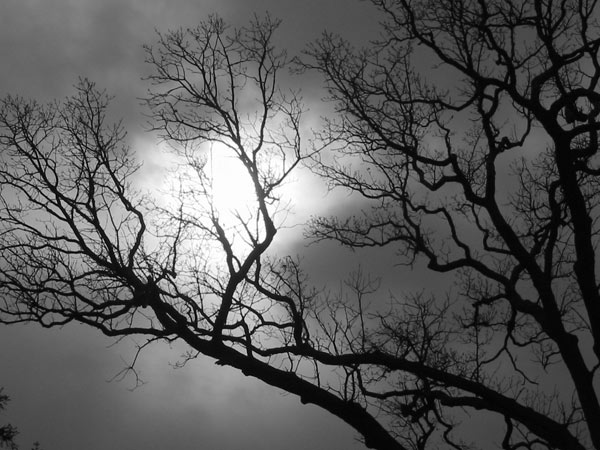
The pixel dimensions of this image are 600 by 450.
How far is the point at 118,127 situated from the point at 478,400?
28.3ft

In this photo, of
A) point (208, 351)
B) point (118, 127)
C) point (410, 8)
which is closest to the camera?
Answer: point (208, 351)

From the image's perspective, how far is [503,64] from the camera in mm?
A: 10508

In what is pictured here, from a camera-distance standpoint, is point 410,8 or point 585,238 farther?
point 410,8

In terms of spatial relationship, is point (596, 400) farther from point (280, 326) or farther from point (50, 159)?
point (50, 159)

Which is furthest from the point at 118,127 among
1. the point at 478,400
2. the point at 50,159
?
the point at 478,400

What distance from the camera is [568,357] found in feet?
35.1

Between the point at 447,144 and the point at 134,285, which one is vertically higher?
the point at 447,144

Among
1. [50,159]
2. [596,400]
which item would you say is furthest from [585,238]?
[50,159]

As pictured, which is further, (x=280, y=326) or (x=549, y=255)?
(x=549, y=255)

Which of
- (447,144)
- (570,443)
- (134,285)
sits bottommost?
(134,285)

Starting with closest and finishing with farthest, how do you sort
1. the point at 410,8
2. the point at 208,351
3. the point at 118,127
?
the point at 208,351 < the point at 410,8 < the point at 118,127

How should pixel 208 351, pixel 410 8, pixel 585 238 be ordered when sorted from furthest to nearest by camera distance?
1. pixel 410 8
2. pixel 585 238
3. pixel 208 351

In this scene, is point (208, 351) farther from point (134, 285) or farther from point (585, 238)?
point (585, 238)

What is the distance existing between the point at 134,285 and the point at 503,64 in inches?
305
